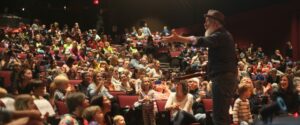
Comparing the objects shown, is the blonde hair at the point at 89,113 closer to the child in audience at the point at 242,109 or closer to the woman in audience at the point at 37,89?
the woman in audience at the point at 37,89

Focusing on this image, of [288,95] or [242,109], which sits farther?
[242,109]

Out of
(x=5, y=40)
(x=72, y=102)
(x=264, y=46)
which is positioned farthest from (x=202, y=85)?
(x=264, y=46)

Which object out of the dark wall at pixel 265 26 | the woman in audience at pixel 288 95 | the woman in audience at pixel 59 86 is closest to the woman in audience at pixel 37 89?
the woman in audience at pixel 59 86

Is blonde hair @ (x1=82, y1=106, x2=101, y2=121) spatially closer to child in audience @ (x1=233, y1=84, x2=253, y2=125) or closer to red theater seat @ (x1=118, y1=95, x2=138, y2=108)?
child in audience @ (x1=233, y1=84, x2=253, y2=125)

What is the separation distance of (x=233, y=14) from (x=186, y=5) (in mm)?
3008

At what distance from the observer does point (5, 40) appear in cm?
1284

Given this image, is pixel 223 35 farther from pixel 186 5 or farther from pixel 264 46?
pixel 186 5

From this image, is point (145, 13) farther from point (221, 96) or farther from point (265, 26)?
point (221, 96)

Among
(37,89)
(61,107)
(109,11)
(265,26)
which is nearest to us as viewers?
(37,89)

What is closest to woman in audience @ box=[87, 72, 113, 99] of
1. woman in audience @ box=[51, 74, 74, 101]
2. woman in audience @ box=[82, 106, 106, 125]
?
woman in audience @ box=[51, 74, 74, 101]

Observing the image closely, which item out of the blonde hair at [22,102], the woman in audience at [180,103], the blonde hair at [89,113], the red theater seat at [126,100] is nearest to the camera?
the blonde hair at [22,102]

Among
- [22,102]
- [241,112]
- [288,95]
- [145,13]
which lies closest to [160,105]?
[241,112]

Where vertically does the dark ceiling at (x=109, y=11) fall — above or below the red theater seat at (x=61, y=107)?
above

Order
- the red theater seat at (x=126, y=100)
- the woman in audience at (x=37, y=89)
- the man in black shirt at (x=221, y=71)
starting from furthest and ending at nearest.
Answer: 1. the red theater seat at (x=126, y=100)
2. the woman in audience at (x=37, y=89)
3. the man in black shirt at (x=221, y=71)
